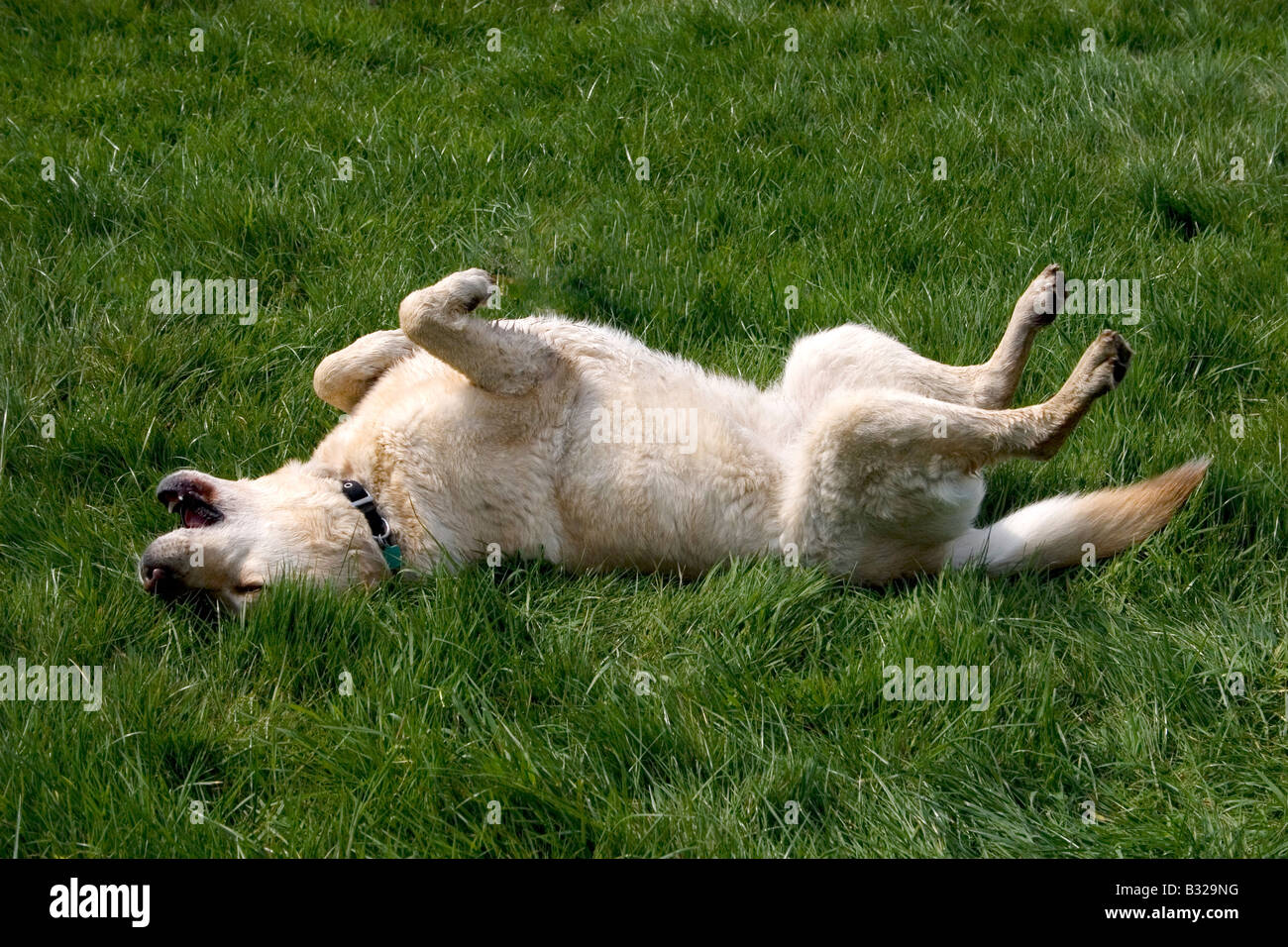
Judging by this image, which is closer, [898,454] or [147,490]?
[898,454]

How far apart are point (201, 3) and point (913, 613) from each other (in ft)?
19.6

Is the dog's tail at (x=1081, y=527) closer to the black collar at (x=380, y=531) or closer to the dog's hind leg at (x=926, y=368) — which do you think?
the dog's hind leg at (x=926, y=368)

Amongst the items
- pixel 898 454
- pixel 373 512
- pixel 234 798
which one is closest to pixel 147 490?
pixel 373 512

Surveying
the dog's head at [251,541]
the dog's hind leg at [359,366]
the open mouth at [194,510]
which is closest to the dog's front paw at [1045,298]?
the dog's hind leg at [359,366]

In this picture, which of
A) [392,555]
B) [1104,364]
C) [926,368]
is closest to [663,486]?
[392,555]

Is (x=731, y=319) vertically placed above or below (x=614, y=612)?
above

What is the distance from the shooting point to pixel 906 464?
146 inches

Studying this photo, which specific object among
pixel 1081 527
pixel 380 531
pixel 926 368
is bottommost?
pixel 380 531

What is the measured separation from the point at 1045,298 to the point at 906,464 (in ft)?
2.78

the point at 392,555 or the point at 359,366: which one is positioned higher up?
the point at 359,366

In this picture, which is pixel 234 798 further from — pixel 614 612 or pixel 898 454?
pixel 898 454

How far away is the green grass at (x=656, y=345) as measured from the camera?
9.88 ft

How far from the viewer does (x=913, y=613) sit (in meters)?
3.55

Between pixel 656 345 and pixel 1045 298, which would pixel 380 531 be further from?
pixel 1045 298
